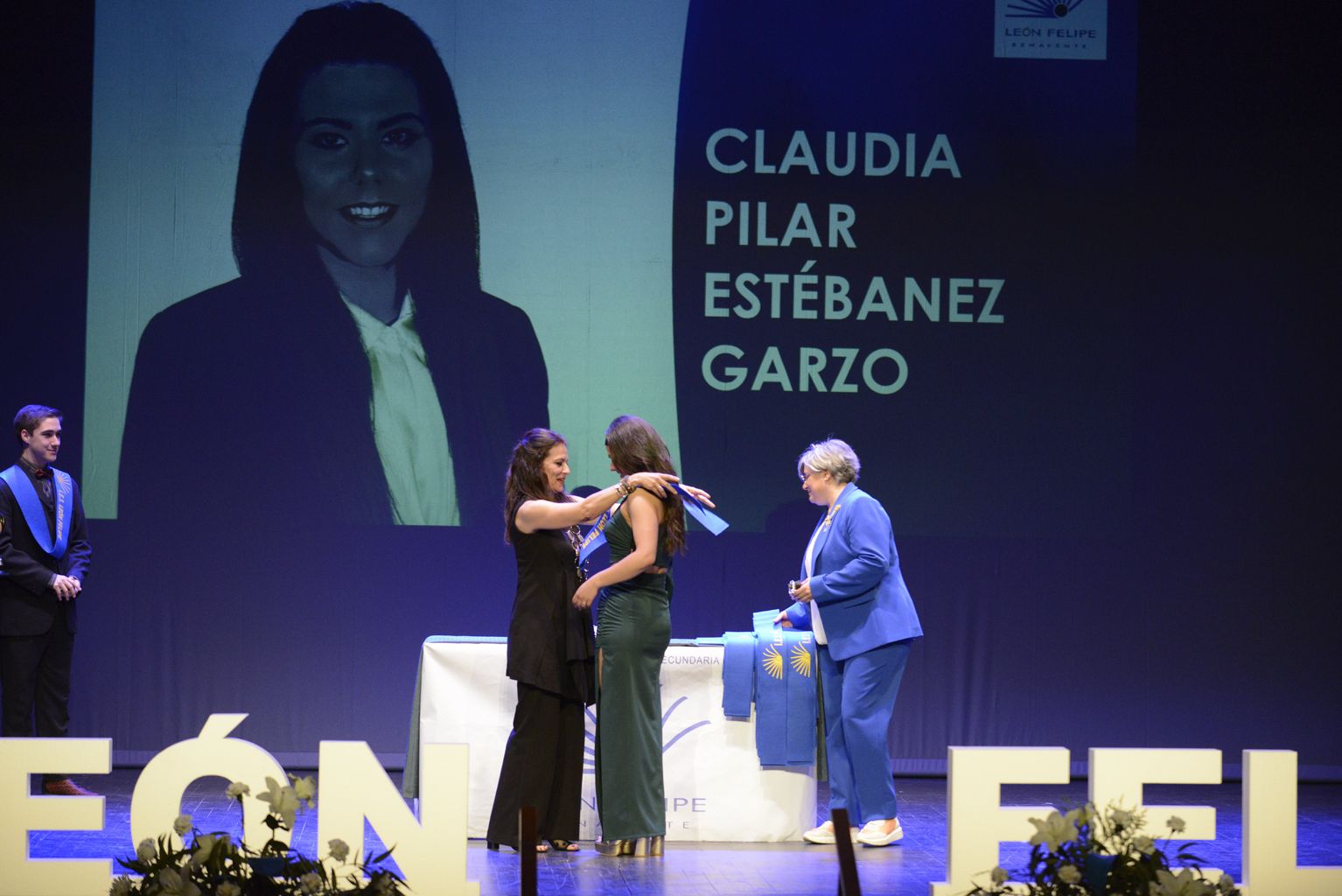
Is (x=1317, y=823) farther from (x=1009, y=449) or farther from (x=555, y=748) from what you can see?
(x=555, y=748)

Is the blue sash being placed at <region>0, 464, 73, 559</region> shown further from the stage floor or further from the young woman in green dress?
the young woman in green dress

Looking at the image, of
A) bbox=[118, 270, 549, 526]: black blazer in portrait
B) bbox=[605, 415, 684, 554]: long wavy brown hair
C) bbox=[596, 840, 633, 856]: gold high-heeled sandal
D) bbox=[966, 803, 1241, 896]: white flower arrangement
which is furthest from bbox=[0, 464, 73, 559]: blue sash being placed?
bbox=[966, 803, 1241, 896]: white flower arrangement

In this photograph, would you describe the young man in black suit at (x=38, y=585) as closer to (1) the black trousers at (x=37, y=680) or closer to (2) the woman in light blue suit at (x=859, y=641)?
(1) the black trousers at (x=37, y=680)

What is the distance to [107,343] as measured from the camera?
6984 millimetres

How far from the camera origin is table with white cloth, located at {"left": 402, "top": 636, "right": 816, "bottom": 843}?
17.6ft

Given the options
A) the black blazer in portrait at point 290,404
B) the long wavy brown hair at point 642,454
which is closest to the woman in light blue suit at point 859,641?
the long wavy brown hair at point 642,454

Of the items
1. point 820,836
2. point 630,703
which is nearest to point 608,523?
point 630,703

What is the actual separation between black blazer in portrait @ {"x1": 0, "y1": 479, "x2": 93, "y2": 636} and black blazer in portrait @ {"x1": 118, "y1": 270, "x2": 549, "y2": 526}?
1.10 meters

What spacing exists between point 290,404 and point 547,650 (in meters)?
2.59

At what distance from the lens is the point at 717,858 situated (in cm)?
510

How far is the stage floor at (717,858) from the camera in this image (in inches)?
183

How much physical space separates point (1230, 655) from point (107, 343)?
5.59 m

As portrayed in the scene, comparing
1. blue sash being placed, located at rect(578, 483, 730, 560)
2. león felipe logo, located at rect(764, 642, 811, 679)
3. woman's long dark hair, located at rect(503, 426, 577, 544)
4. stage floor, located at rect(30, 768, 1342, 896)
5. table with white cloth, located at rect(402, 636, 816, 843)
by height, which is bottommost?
stage floor, located at rect(30, 768, 1342, 896)

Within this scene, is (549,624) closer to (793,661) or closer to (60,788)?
(793,661)
